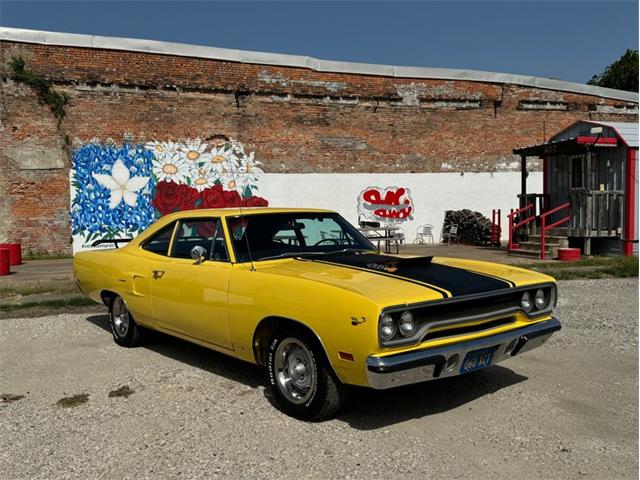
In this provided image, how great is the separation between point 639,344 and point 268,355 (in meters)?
4.11

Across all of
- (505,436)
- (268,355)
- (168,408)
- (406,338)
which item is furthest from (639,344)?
(168,408)

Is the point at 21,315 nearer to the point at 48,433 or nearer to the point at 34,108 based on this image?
Answer: the point at 48,433

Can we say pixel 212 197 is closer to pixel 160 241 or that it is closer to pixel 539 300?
pixel 160 241

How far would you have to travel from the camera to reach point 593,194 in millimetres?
14344

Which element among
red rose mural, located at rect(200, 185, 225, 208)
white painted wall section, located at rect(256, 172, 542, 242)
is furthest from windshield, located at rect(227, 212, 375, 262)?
white painted wall section, located at rect(256, 172, 542, 242)

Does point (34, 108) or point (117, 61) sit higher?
point (117, 61)

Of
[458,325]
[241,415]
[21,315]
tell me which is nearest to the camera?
[458,325]

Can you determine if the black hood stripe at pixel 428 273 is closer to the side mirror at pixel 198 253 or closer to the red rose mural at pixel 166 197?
the side mirror at pixel 198 253

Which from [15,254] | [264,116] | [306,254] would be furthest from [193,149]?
[306,254]

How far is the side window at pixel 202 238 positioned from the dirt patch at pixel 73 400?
1421 mm

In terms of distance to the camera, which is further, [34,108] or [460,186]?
[460,186]

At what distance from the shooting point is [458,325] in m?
3.89

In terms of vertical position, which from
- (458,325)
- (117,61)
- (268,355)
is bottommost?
(268,355)

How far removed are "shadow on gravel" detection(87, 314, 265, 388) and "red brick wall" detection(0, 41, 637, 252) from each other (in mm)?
10918
